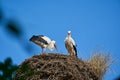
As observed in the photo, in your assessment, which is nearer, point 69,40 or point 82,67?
point 82,67

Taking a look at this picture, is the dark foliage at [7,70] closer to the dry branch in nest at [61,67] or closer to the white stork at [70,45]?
the dry branch in nest at [61,67]

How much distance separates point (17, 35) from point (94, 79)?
856 cm

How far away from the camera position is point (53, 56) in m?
10.0

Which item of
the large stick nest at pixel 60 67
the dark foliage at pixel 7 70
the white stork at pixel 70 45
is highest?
the white stork at pixel 70 45

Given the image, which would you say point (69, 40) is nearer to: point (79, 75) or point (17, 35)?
point (79, 75)

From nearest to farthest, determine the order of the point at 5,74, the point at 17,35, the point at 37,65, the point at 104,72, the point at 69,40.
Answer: the point at 17,35 → the point at 5,74 → the point at 37,65 → the point at 104,72 → the point at 69,40

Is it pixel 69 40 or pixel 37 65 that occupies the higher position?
pixel 69 40

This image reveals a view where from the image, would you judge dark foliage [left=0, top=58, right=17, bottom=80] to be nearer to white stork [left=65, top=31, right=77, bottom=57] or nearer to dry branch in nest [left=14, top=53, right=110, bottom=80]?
dry branch in nest [left=14, top=53, right=110, bottom=80]

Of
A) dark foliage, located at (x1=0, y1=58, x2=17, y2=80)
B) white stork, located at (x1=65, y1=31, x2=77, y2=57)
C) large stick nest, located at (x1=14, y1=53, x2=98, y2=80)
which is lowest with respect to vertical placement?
dark foliage, located at (x1=0, y1=58, x2=17, y2=80)

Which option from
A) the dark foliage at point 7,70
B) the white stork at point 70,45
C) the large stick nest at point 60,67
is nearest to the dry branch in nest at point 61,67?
the large stick nest at point 60,67

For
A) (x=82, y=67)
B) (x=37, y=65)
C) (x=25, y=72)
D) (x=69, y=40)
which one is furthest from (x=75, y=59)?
(x=25, y=72)

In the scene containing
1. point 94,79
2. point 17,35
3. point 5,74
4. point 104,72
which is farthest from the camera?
point 104,72

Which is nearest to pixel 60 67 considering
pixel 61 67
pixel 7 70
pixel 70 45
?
pixel 61 67

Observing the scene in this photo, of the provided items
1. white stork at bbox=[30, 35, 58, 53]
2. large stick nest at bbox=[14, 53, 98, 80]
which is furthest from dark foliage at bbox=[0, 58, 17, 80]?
white stork at bbox=[30, 35, 58, 53]
